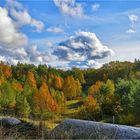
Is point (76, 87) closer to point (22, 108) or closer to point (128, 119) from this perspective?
point (128, 119)

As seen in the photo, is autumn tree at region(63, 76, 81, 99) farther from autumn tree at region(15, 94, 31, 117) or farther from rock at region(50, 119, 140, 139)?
rock at region(50, 119, 140, 139)

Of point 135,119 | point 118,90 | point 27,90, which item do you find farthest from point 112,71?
point 135,119

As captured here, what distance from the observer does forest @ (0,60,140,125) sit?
3093 inches

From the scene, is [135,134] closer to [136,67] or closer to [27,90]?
[27,90]

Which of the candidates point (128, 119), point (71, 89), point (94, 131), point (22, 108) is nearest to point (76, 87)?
point (71, 89)

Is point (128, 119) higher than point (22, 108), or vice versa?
point (22, 108)

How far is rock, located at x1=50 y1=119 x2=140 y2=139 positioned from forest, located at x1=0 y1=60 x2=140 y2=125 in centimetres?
5513

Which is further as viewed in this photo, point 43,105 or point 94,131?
point 43,105

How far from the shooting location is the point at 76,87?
15800 centimetres

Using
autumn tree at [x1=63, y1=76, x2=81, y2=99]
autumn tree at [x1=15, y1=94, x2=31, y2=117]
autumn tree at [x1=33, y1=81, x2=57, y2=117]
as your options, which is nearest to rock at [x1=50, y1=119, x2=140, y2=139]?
autumn tree at [x1=33, y1=81, x2=57, y2=117]

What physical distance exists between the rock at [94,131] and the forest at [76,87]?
181ft

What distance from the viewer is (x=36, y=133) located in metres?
10.6

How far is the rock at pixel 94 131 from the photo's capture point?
30.5 ft

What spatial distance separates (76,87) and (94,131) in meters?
148
